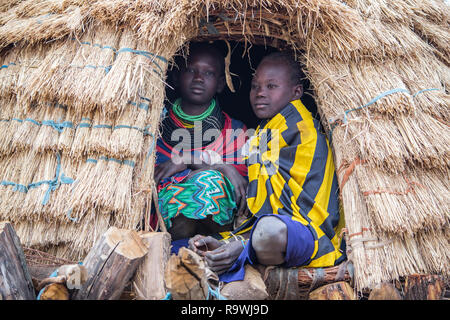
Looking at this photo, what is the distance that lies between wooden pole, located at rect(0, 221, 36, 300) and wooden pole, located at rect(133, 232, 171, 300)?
22.9 inches

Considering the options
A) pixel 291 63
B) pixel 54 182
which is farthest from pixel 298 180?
pixel 54 182

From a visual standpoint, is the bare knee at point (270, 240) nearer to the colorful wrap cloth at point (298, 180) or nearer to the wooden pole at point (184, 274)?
the colorful wrap cloth at point (298, 180)

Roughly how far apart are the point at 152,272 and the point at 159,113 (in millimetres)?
1273

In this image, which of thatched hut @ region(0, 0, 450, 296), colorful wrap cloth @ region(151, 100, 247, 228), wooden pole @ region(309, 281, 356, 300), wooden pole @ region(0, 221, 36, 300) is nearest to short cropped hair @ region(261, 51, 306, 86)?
thatched hut @ region(0, 0, 450, 296)

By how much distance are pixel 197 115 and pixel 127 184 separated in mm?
1330

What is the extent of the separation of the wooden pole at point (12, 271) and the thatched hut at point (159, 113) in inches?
18.3

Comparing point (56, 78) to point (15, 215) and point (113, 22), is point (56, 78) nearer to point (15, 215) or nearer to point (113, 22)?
point (113, 22)

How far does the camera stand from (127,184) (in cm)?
279

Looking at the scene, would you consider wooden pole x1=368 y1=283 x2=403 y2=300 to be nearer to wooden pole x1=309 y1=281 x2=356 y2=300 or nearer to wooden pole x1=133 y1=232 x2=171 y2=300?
wooden pole x1=309 y1=281 x2=356 y2=300

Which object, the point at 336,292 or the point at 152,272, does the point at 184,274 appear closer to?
the point at 152,272

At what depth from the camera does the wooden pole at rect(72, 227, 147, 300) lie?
2221mm

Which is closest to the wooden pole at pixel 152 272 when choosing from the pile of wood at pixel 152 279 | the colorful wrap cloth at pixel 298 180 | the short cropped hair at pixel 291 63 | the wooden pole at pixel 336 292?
the pile of wood at pixel 152 279
